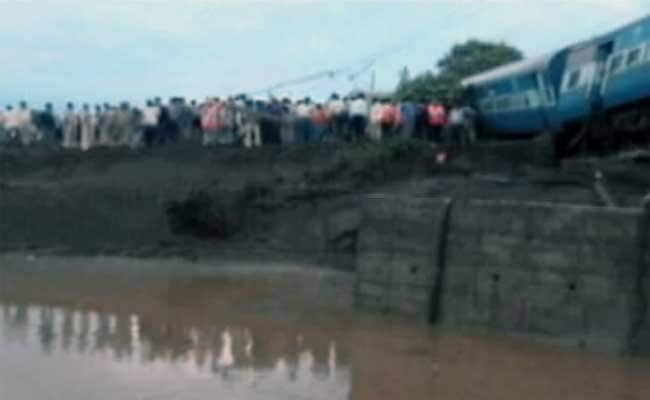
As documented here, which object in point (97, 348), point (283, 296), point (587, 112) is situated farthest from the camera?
point (587, 112)

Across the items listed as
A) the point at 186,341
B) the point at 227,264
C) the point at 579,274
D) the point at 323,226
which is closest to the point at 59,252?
the point at 227,264

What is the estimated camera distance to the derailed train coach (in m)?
20.3

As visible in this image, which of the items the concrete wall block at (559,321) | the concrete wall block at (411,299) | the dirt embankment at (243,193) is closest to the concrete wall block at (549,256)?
the concrete wall block at (559,321)

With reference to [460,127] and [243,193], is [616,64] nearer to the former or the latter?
[460,127]

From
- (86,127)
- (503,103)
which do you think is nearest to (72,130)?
(86,127)

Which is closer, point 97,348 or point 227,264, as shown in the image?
point 97,348

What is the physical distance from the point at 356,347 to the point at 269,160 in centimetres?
1222

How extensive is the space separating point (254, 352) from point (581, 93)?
432 inches

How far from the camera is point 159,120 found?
29.3 metres

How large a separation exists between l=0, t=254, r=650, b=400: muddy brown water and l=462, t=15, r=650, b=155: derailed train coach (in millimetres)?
6285

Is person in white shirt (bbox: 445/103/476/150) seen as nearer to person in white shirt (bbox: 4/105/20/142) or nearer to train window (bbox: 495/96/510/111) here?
train window (bbox: 495/96/510/111)

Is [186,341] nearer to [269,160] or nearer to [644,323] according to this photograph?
[644,323]

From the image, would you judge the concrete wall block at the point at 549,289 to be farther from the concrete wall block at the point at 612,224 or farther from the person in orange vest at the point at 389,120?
the person in orange vest at the point at 389,120

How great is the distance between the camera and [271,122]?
28031mm
